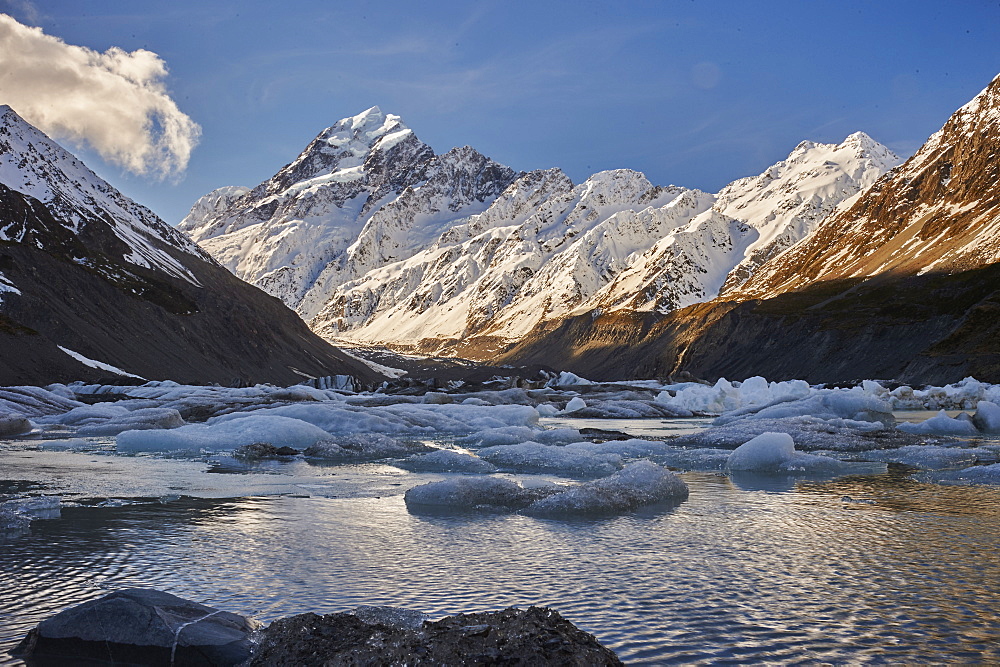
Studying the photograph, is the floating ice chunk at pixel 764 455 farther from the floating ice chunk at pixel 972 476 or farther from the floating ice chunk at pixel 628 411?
the floating ice chunk at pixel 628 411

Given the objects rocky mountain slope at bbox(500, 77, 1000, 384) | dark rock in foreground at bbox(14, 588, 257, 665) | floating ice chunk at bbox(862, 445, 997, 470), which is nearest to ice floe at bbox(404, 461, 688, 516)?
dark rock in foreground at bbox(14, 588, 257, 665)

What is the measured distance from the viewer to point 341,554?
370 inches

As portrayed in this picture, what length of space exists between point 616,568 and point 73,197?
128 meters

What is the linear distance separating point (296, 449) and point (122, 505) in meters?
11.0

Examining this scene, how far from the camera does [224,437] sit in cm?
2392

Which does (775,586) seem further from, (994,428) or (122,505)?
(994,428)

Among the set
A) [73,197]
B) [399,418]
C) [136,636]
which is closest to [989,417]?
[399,418]

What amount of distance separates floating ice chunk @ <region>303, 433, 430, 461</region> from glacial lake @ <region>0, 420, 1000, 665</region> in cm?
721

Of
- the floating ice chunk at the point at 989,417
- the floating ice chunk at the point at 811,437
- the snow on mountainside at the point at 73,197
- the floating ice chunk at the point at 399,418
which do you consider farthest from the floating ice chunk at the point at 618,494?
the snow on mountainside at the point at 73,197

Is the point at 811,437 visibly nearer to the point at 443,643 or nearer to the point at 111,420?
the point at 443,643

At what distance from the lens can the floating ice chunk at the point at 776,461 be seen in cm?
1814

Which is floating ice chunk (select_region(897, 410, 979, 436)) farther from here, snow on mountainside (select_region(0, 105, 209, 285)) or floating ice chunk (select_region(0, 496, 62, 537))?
snow on mountainside (select_region(0, 105, 209, 285))

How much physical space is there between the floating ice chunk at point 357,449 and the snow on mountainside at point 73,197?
88422 mm

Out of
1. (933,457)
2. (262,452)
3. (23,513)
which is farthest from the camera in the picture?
(262,452)
